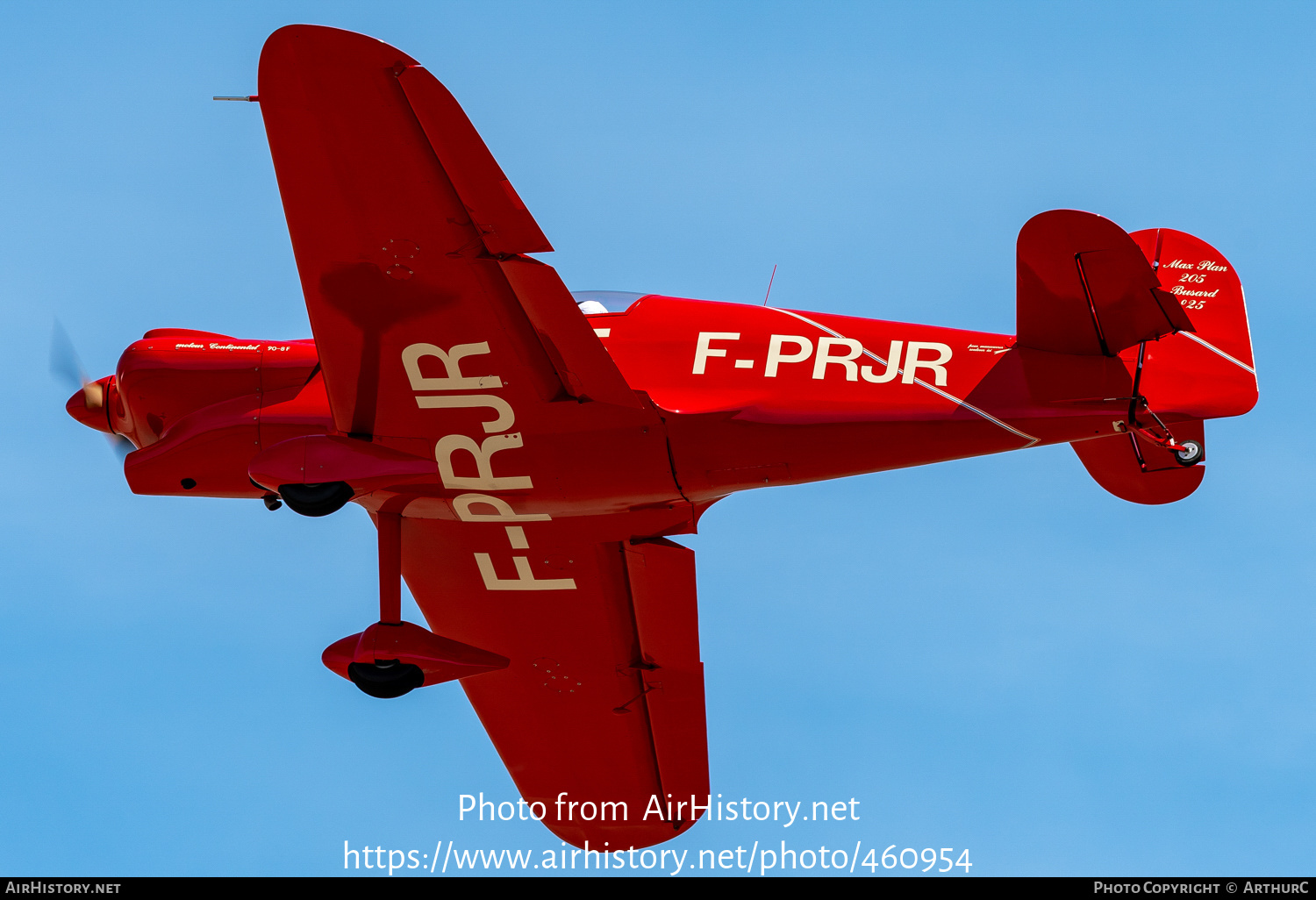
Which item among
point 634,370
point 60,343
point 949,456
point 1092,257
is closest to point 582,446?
point 634,370

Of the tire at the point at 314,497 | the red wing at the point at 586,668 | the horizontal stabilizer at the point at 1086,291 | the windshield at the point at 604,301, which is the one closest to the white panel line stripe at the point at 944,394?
the horizontal stabilizer at the point at 1086,291

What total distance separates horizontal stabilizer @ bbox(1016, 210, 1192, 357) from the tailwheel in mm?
5094

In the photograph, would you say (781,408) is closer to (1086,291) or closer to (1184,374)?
(1086,291)

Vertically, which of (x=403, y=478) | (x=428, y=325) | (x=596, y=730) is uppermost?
(x=428, y=325)

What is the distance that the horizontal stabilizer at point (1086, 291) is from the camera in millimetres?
10000

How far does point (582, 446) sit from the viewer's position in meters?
11.0

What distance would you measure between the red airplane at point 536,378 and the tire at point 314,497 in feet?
0.05

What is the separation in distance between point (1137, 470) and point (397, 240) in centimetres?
564

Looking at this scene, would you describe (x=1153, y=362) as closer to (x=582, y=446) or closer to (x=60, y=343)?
(x=582, y=446)

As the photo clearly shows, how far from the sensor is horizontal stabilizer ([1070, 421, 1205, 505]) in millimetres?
11195

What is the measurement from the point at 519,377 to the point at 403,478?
1.27 m

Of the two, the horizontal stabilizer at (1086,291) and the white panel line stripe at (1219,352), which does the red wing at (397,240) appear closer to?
the horizontal stabilizer at (1086,291)

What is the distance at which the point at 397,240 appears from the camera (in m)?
10.3

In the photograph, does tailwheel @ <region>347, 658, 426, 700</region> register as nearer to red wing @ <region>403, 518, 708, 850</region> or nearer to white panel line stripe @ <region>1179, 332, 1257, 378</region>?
red wing @ <region>403, 518, 708, 850</region>
